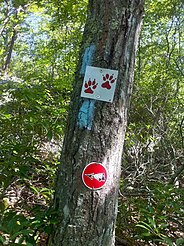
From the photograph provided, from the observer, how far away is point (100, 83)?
151 centimetres

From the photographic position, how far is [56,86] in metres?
3.04

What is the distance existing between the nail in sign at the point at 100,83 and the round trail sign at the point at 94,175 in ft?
1.14

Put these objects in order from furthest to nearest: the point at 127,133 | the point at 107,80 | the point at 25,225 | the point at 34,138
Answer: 1. the point at 127,133
2. the point at 34,138
3. the point at 107,80
4. the point at 25,225

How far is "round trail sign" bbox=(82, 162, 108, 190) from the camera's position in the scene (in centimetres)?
148

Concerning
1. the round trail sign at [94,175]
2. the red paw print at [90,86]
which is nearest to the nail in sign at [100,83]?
the red paw print at [90,86]

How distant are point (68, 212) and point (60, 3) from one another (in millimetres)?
3650

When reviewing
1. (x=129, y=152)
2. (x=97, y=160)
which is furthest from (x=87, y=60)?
(x=129, y=152)

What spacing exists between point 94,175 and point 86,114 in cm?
32

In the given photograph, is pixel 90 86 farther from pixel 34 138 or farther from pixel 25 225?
pixel 34 138

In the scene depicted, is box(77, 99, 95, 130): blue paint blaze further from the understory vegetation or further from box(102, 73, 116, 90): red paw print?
the understory vegetation

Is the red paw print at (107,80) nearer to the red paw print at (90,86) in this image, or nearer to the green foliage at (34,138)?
the red paw print at (90,86)

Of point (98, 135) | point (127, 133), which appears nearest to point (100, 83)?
point (98, 135)

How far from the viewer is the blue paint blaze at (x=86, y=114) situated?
149 cm

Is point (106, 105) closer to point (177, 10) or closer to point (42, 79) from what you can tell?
point (42, 79)
